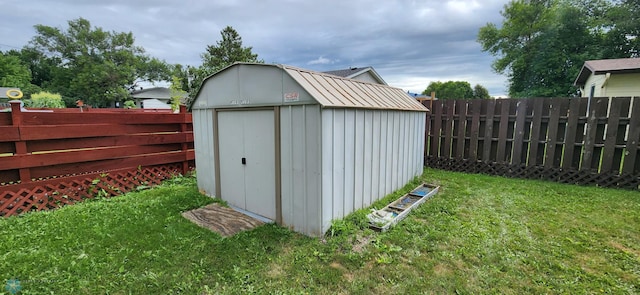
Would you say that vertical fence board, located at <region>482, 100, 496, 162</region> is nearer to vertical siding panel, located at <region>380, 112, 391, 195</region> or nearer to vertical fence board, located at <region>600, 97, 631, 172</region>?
vertical fence board, located at <region>600, 97, 631, 172</region>

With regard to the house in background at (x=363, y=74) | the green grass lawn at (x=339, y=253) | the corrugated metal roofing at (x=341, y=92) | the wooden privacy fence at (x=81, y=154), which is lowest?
the green grass lawn at (x=339, y=253)

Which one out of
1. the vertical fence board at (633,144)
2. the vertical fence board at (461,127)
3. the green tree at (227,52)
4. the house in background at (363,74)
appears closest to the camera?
the vertical fence board at (633,144)

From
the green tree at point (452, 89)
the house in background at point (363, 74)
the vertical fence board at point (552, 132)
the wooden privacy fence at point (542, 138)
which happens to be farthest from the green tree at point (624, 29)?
the green tree at point (452, 89)

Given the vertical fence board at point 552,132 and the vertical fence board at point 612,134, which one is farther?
the vertical fence board at point 552,132

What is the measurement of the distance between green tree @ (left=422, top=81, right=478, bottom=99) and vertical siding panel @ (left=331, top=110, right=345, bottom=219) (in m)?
60.9

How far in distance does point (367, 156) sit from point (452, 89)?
65.9 meters

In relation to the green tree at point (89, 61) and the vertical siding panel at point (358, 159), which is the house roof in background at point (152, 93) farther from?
the vertical siding panel at point (358, 159)

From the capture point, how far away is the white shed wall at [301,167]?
322 centimetres

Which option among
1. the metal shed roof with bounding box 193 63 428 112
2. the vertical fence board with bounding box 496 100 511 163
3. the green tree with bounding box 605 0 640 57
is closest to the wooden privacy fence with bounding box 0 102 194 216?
the metal shed roof with bounding box 193 63 428 112

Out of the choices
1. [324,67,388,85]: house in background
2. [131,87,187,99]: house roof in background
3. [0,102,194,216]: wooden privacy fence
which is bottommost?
[0,102,194,216]: wooden privacy fence

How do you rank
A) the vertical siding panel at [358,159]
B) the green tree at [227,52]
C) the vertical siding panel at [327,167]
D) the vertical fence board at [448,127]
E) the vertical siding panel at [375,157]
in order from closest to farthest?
the vertical siding panel at [327,167] → the vertical siding panel at [358,159] → the vertical siding panel at [375,157] → the vertical fence board at [448,127] → the green tree at [227,52]

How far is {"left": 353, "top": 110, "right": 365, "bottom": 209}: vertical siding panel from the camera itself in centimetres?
377

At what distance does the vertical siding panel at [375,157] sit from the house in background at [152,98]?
37266 mm

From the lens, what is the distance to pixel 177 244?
3168mm
